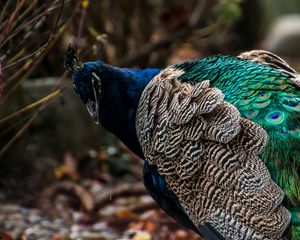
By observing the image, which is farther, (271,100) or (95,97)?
(95,97)

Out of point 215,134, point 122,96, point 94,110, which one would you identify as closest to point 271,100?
point 215,134

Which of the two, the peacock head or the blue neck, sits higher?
the peacock head

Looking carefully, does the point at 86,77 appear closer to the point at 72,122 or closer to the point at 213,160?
the point at 213,160

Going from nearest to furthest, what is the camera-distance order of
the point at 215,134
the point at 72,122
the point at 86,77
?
the point at 215,134 < the point at 86,77 < the point at 72,122

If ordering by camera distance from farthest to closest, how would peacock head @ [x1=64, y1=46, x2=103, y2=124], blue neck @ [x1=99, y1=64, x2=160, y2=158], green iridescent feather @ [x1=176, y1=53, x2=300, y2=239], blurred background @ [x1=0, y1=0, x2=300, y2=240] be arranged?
1. blurred background @ [x1=0, y1=0, x2=300, y2=240]
2. blue neck @ [x1=99, y1=64, x2=160, y2=158]
3. peacock head @ [x1=64, y1=46, x2=103, y2=124]
4. green iridescent feather @ [x1=176, y1=53, x2=300, y2=239]

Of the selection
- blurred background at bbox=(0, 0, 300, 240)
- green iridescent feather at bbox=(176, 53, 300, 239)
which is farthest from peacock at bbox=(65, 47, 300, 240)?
blurred background at bbox=(0, 0, 300, 240)

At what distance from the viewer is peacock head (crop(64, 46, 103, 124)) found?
13.4 feet

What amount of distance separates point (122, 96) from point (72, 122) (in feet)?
8.03

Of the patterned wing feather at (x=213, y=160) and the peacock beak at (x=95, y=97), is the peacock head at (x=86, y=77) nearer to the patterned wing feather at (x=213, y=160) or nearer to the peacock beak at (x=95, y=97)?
the peacock beak at (x=95, y=97)

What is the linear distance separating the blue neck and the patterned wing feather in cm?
21

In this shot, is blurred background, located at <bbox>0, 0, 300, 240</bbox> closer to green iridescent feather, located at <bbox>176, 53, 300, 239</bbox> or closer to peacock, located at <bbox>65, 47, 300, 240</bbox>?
peacock, located at <bbox>65, 47, 300, 240</bbox>

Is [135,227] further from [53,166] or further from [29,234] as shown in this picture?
[53,166]

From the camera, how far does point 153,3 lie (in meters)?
7.85

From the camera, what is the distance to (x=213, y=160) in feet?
12.1
